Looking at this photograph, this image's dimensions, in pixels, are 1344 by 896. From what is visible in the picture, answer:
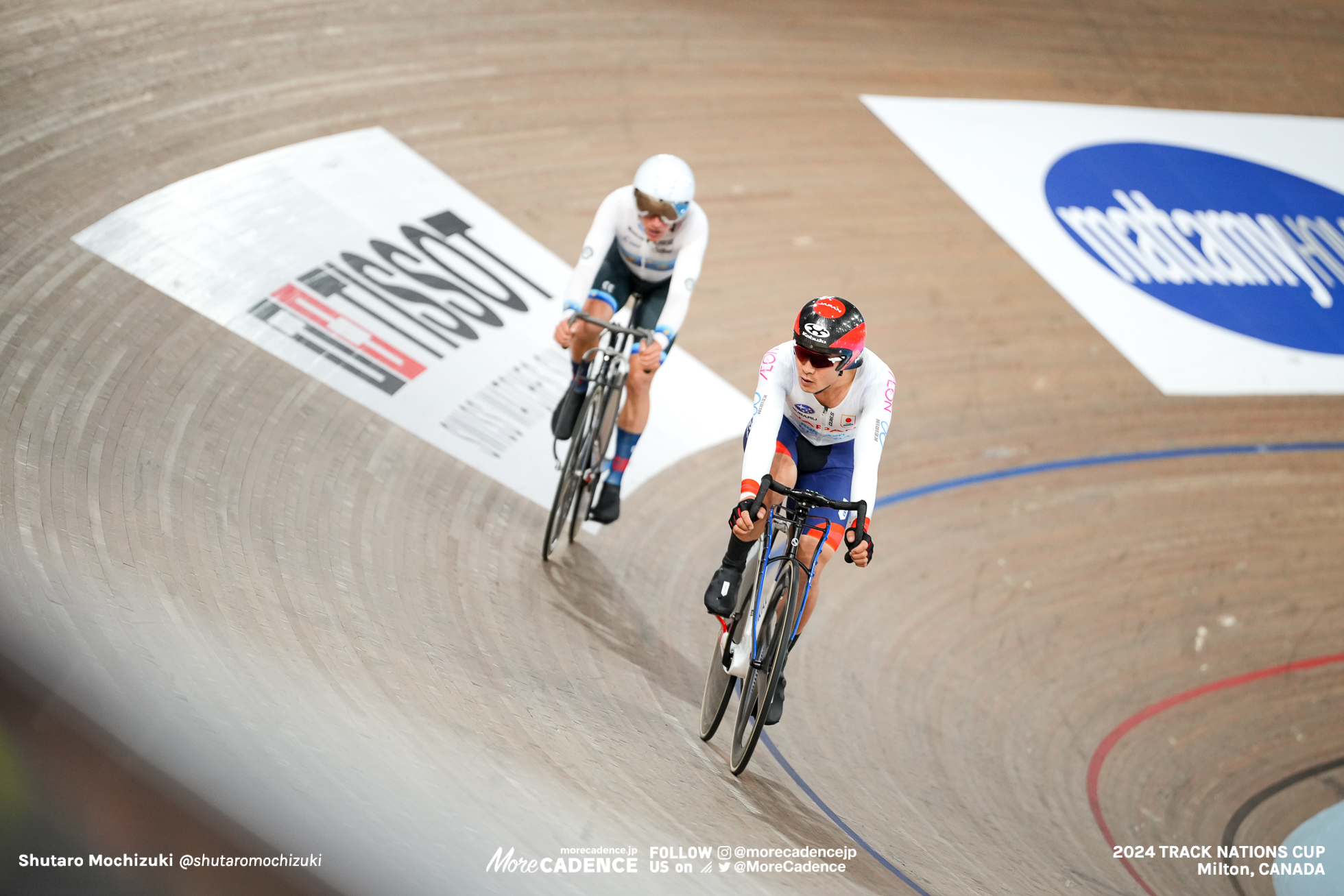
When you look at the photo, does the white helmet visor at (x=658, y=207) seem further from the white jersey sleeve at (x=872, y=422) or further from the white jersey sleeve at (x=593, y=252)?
the white jersey sleeve at (x=872, y=422)

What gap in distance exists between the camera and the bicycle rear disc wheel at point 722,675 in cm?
318

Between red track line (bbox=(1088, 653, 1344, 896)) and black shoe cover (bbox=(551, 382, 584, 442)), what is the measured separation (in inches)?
102

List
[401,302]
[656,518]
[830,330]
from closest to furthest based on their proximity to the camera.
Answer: [830,330], [656,518], [401,302]

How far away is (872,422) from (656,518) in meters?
2.00

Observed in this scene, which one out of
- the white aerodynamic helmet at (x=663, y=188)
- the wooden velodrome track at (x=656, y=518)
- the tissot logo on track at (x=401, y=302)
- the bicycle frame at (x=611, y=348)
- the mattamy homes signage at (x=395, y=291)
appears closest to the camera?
the wooden velodrome track at (x=656, y=518)

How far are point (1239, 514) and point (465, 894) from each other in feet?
17.7

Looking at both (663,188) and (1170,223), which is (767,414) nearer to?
(663,188)

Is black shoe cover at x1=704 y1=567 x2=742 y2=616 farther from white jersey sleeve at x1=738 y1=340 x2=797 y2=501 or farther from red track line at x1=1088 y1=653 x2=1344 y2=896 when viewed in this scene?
red track line at x1=1088 y1=653 x2=1344 y2=896

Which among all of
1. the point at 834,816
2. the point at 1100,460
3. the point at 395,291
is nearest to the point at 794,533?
the point at 834,816

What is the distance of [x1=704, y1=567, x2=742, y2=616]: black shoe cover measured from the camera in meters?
3.10

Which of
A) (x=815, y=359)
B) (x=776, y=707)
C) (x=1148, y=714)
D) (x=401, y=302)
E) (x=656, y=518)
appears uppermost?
(x=401, y=302)

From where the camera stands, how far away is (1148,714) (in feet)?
16.1

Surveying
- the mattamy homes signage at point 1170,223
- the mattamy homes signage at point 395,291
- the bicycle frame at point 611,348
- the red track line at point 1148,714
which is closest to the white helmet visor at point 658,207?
the bicycle frame at point 611,348

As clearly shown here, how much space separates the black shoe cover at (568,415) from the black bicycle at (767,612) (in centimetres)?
115
